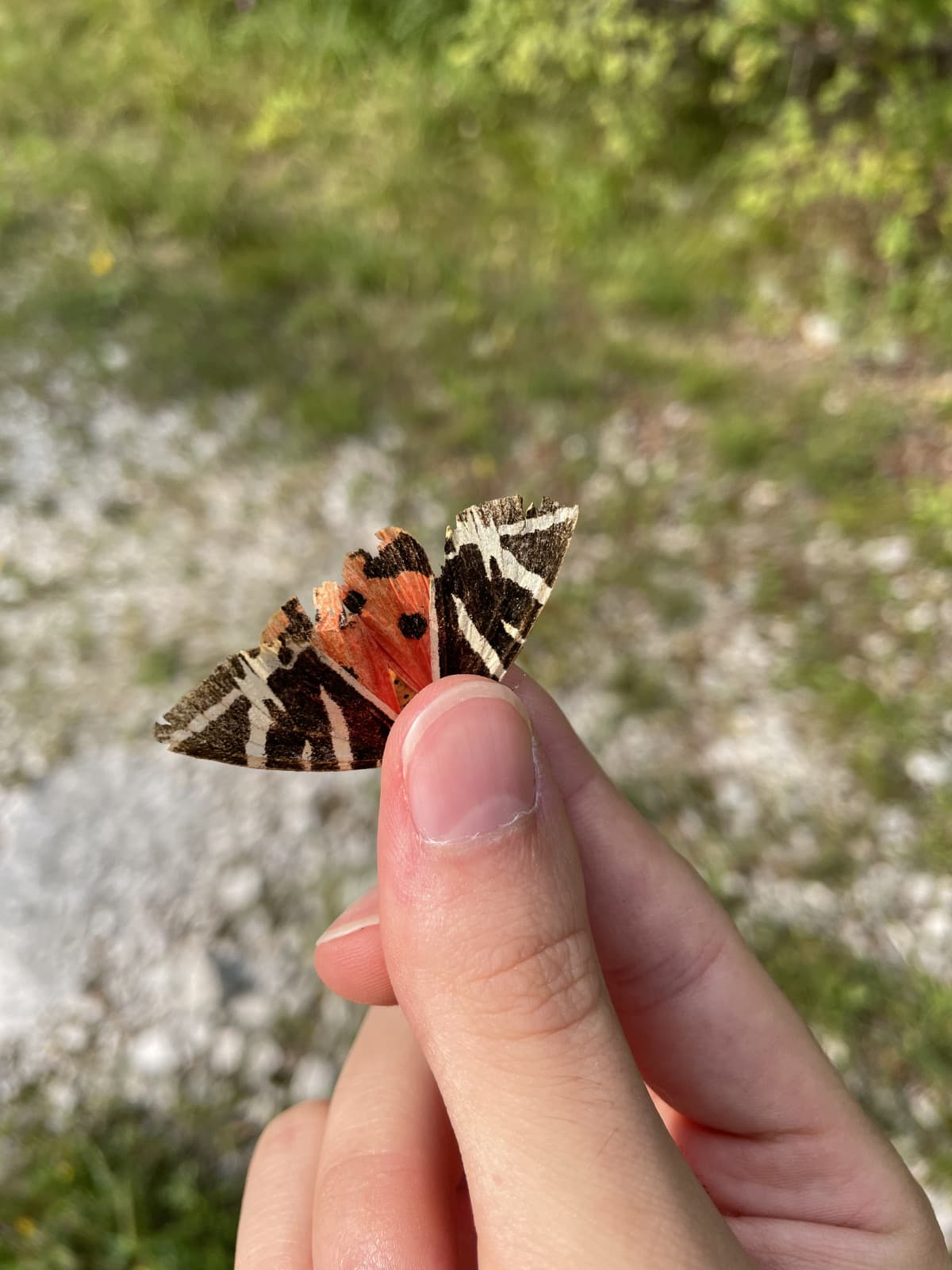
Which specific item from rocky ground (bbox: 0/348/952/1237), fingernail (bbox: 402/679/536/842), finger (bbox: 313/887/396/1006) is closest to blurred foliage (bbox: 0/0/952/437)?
rocky ground (bbox: 0/348/952/1237)

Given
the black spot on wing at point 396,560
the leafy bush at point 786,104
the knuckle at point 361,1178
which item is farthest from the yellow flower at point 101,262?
the knuckle at point 361,1178

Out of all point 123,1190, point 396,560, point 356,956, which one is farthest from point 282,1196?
point 396,560

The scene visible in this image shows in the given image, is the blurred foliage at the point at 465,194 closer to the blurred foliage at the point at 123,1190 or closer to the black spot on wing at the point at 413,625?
the black spot on wing at the point at 413,625

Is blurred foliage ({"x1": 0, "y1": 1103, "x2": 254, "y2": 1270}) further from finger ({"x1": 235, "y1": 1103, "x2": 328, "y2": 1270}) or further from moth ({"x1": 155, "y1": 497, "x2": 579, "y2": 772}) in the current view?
moth ({"x1": 155, "y1": 497, "x2": 579, "y2": 772})

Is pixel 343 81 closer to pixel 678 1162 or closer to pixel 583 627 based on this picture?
pixel 583 627

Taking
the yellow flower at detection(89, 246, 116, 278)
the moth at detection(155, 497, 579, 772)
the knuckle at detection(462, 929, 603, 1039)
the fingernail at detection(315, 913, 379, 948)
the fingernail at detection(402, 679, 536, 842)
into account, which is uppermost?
the yellow flower at detection(89, 246, 116, 278)

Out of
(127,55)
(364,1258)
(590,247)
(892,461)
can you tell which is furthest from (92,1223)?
(127,55)

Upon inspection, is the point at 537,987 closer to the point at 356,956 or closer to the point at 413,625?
the point at 413,625
